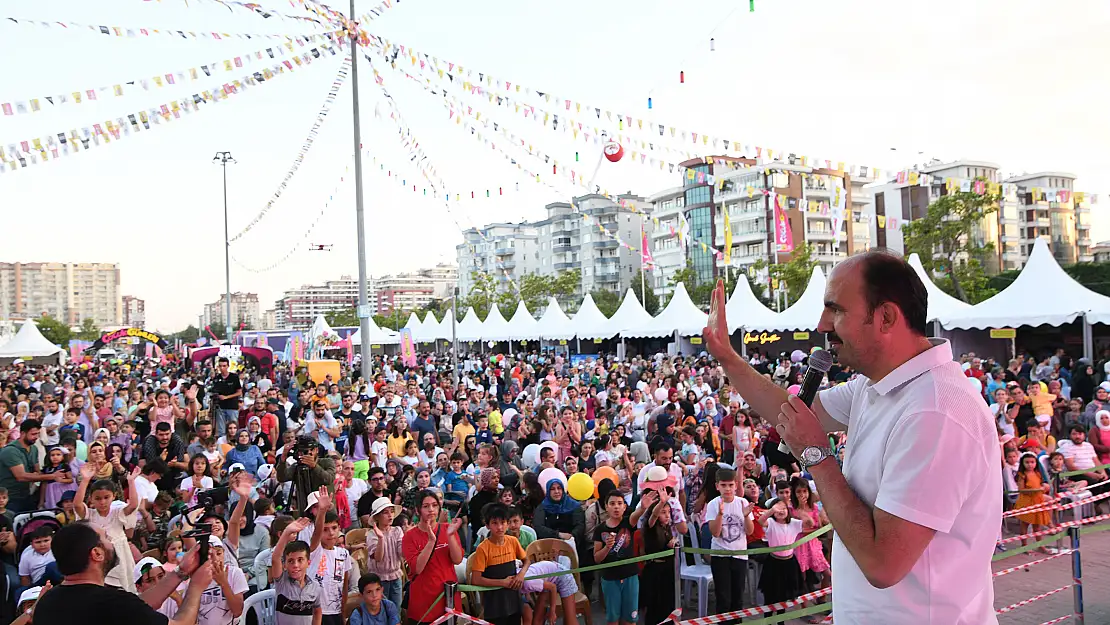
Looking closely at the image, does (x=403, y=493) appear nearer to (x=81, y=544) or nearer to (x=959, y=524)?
(x=81, y=544)

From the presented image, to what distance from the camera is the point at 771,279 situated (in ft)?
142

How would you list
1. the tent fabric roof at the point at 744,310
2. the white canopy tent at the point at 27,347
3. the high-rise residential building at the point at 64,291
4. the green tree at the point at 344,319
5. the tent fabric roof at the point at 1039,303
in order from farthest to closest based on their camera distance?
1. the high-rise residential building at the point at 64,291
2. the green tree at the point at 344,319
3. the white canopy tent at the point at 27,347
4. the tent fabric roof at the point at 744,310
5. the tent fabric roof at the point at 1039,303

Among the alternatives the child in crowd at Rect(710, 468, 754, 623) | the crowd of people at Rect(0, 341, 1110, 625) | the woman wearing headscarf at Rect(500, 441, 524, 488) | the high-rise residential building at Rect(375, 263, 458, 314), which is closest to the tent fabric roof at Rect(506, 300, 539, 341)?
Answer: the crowd of people at Rect(0, 341, 1110, 625)

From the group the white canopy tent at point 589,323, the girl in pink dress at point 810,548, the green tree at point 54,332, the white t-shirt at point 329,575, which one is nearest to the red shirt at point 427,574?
the white t-shirt at point 329,575

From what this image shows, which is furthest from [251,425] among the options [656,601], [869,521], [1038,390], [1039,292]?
[1039,292]

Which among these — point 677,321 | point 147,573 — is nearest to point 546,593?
point 147,573

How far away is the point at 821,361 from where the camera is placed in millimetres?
2119

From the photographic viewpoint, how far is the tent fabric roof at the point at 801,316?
2253 cm

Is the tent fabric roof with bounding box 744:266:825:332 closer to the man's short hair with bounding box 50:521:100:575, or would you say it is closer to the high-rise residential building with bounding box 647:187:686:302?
the man's short hair with bounding box 50:521:100:575

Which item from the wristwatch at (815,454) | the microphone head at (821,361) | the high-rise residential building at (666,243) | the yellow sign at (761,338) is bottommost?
the yellow sign at (761,338)

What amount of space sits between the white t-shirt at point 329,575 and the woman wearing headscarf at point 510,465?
2.39 meters

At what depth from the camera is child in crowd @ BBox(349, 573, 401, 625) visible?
17.6 ft

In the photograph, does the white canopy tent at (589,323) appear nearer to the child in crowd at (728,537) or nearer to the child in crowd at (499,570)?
the child in crowd at (728,537)

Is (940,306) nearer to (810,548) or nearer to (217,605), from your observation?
(810,548)
